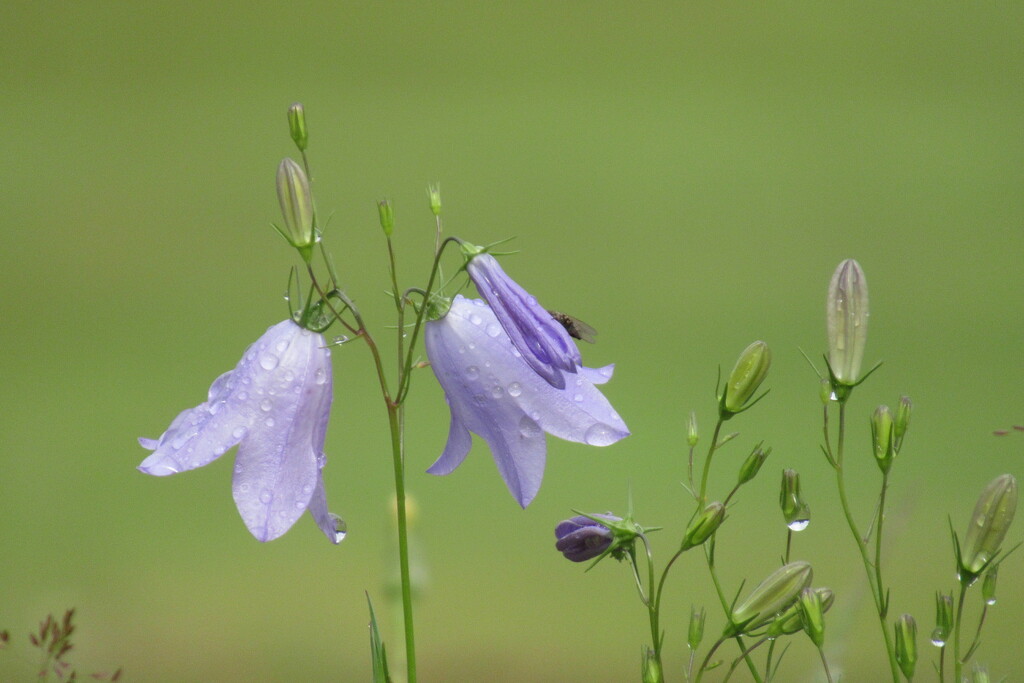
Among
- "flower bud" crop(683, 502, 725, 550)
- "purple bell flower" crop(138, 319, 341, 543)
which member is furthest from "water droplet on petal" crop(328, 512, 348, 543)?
"flower bud" crop(683, 502, 725, 550)

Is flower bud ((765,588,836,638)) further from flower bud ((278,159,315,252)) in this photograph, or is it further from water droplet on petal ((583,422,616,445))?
flower bud ((278,159,315,252))

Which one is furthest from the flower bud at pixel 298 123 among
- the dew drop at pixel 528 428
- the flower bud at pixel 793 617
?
the flower bud at pixel 793 617

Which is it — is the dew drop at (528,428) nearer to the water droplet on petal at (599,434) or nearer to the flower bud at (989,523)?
the water droplet on petal at (599,434)

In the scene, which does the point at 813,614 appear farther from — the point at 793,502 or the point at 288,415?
the point at 288,415

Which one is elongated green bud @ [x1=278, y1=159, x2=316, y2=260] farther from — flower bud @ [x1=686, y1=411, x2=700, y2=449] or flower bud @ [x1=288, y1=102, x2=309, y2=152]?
flower bud @ [x1=686, y1=411, x2=700, y2=449]

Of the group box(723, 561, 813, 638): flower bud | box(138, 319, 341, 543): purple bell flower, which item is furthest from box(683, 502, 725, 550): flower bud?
box(138, 319, 341, 543): purple bell flower

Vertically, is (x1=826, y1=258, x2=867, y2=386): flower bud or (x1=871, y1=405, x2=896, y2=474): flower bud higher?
(x1=826, y1=258, x2=867, y2=386): flower bud

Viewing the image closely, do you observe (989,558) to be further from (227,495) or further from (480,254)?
(227,495)

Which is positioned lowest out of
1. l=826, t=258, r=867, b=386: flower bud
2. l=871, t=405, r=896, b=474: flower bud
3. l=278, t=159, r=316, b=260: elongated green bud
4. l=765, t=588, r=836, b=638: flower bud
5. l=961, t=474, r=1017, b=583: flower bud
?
l=765, t=588, r=836, b=638: flower bud
